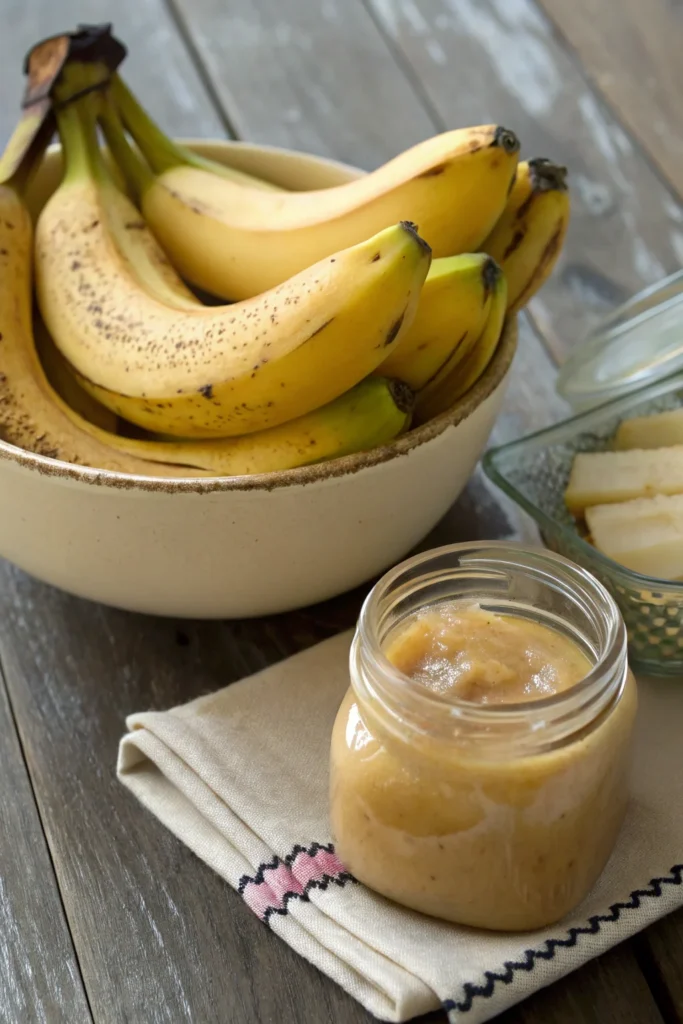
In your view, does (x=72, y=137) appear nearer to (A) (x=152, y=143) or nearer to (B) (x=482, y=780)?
(A) (x=152, y=143)

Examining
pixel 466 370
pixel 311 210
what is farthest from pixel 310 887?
pixel 311 210

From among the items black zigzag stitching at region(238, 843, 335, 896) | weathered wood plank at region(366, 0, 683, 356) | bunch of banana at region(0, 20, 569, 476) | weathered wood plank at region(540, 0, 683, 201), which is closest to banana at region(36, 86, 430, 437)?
bunch of banana at region(0, 20, 569, 476)

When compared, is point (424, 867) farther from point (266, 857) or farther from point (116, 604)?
point (116, 604)

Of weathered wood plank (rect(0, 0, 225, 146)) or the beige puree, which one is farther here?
weathered wood plank (rect(0, 0, 225, 146))

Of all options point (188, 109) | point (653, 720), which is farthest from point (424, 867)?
point (188, 109)

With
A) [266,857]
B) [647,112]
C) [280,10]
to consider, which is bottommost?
[647,112]

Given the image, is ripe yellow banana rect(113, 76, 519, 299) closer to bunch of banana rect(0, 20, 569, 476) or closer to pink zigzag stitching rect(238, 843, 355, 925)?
bunch of banana rect(0, 20, 569, 476)

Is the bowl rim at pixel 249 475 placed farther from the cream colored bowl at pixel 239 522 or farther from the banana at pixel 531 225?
the banana at pixel 531 225

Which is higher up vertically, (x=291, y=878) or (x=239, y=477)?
(x=239, y=477)
